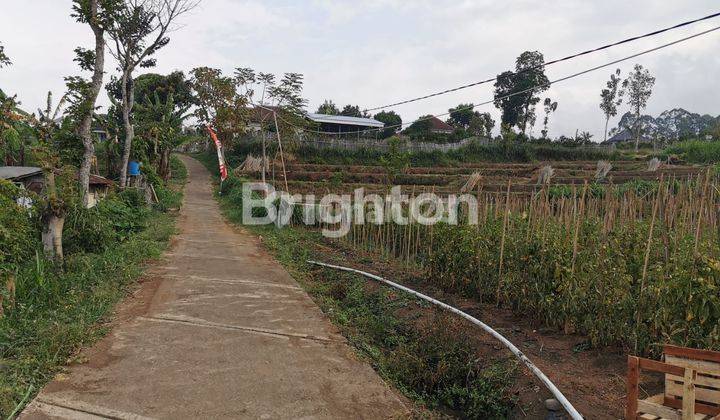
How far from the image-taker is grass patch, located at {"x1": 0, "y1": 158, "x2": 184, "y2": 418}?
3932 millimetres

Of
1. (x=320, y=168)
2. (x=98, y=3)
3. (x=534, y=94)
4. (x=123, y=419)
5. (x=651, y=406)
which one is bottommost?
(x=123, y=419)

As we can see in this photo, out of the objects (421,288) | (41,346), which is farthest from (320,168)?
(41,346)

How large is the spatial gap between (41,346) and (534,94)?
4849 centimetres

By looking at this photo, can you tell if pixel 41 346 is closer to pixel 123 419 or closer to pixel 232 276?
pixel 123 419

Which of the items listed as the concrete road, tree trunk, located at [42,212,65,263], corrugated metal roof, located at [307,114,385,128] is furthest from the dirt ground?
corrugated metal roof, located at [307,114,385,128]

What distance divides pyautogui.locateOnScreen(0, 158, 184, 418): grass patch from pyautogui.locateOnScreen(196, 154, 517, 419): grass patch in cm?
245

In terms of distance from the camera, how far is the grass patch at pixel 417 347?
4.31 meters

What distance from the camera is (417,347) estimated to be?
16.9 feet

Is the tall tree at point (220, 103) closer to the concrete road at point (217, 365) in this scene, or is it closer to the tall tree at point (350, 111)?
the concrete road at point (217, 365)

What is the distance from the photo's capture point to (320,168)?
29.1 meters

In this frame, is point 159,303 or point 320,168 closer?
point 159,303

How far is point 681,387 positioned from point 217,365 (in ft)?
11.1

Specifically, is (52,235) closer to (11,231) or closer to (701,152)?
(11,231)

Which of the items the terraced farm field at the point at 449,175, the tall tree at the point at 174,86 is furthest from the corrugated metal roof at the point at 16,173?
the tall tree at the point at 174,86
